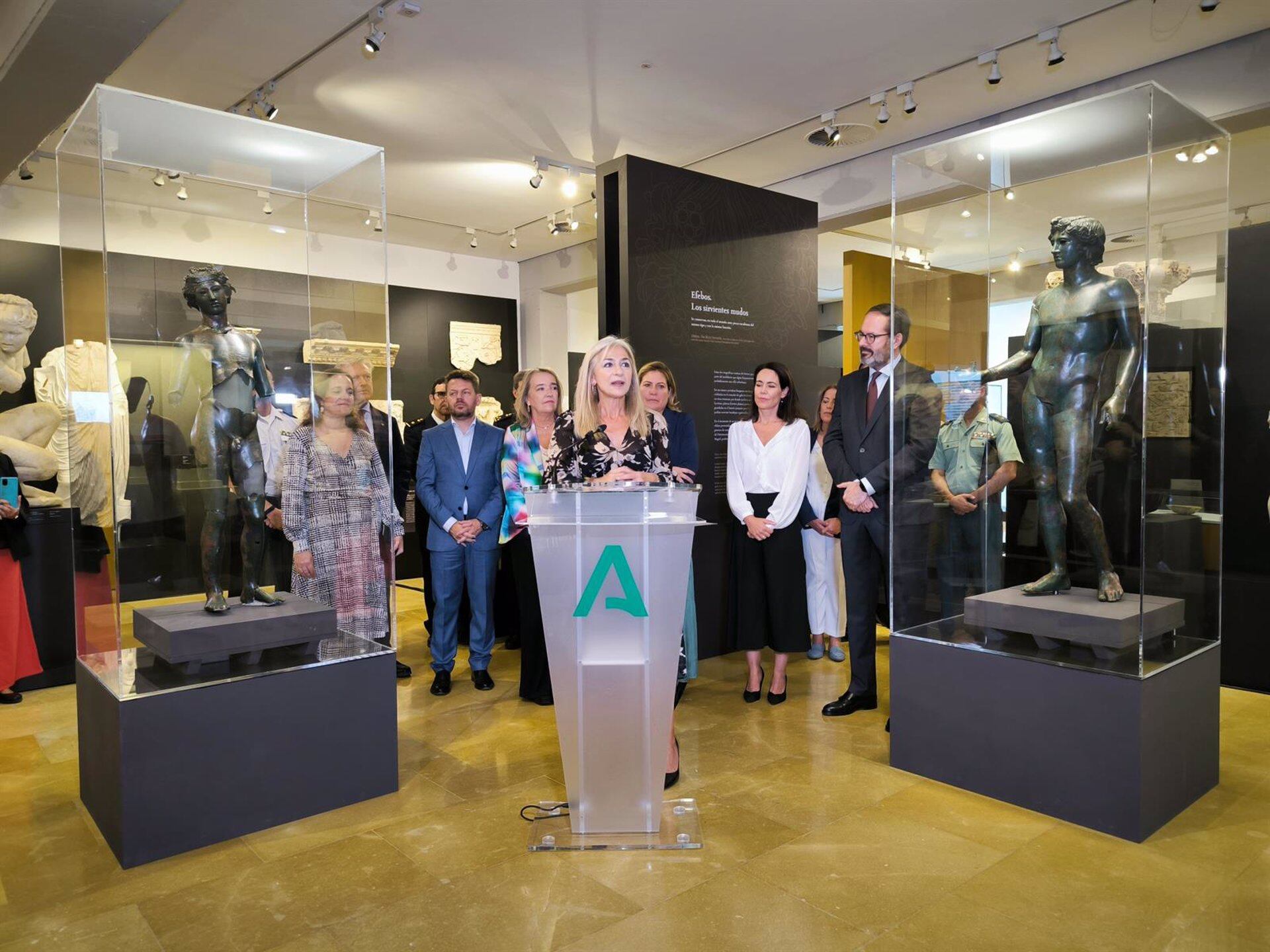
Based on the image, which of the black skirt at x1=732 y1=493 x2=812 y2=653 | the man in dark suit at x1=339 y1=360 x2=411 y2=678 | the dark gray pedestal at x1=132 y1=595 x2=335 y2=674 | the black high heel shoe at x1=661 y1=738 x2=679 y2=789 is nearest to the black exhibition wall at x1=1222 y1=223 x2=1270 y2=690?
the black skirt at x1=732 y1=493 x2=812 y2=653

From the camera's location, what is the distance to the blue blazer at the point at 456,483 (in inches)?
182

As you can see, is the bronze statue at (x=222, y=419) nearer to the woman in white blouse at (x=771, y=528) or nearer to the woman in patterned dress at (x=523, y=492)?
the woman in patterned dress at (x=523, y=492)

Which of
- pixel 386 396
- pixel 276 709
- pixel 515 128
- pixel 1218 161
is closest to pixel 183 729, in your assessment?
pixel 276 709

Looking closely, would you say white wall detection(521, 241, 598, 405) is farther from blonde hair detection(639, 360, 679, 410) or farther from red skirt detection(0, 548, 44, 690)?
red skirt detection(0, 548, 44, 690)

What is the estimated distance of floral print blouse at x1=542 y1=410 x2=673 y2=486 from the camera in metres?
3.05

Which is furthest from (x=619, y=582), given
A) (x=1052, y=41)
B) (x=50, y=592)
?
(x=1052, y=41)

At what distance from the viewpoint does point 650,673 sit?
272cm

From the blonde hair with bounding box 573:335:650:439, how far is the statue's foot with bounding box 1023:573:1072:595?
1.55m

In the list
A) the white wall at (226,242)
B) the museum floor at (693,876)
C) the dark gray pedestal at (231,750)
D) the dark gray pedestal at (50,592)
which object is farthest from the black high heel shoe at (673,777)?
the dark gray pedestal at (50,592)

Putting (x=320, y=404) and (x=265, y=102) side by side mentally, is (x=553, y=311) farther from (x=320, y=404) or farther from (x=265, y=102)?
(x=320, y=404)

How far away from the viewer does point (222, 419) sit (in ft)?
9.99

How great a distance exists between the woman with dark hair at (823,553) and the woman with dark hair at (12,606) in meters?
4.08

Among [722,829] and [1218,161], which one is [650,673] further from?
[1218,161]

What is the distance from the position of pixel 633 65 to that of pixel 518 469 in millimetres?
2478
